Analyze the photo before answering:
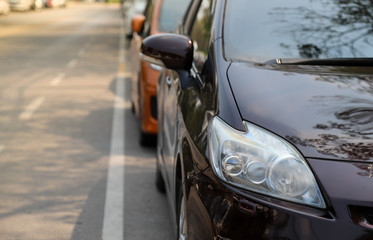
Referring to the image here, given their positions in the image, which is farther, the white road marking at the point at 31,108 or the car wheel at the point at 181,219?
the white road marking at the point at 31,108

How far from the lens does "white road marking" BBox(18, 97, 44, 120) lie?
936 centimetres

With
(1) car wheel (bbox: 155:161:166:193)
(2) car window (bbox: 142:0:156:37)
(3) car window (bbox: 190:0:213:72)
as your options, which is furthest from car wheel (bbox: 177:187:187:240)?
(2) car window (bbox: 142:0:156:37)

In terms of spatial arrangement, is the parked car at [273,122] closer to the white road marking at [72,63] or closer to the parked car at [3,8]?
the white road marking at [72,63]

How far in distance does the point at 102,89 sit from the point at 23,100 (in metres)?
1.81

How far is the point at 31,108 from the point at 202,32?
6.37m

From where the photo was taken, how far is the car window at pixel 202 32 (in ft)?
12.5

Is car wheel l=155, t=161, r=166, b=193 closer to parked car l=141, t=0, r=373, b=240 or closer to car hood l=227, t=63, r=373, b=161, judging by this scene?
parked car l=141, t=0, r=373, b=240

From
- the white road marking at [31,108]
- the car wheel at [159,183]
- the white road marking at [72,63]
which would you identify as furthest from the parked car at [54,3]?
the car wheel at [159,183]

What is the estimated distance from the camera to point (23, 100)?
10.9 meters

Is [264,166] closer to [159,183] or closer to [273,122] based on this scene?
[273,122]

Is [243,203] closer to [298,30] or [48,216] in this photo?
[298,30]

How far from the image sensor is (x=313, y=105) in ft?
9.53

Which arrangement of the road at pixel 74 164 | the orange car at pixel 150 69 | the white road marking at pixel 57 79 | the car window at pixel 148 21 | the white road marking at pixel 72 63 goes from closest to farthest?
the road at pixel 74 164 < the orange car at pixel 150 69 < the car window at pixel 148 21 < the white road marking at pixel 57 79 < the white road marking at pixel 72 63

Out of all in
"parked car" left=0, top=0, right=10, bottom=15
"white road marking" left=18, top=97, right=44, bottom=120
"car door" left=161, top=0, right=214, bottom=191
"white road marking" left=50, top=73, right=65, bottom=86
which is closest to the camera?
"car door" left=161, top=0, right=214, bottom=191
